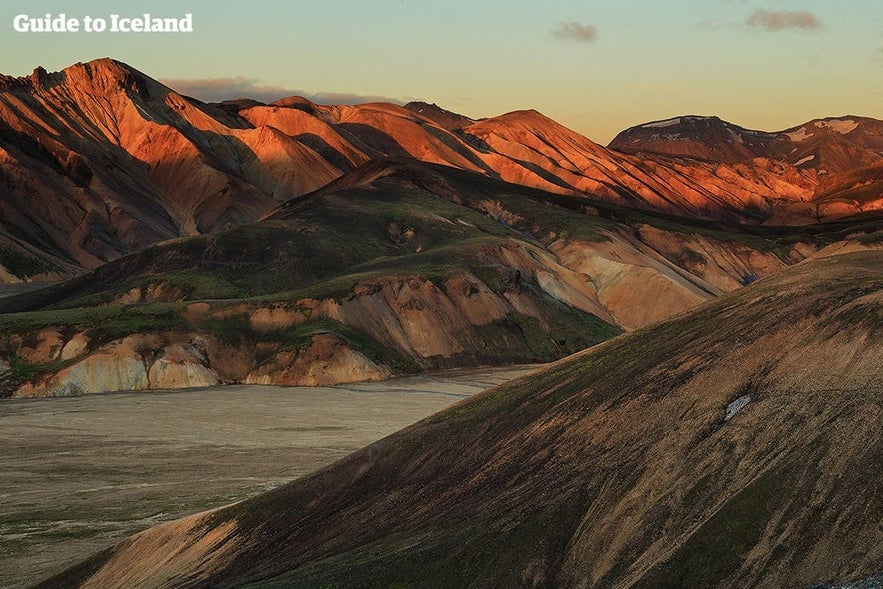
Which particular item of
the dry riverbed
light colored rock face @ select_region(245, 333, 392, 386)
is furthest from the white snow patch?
light colored rock face @ select_region(245, 333, 392, 386)

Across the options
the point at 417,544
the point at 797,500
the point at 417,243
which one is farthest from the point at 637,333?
the point at 417,243

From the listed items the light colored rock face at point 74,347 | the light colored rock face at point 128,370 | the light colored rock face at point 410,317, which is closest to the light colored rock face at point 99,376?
the light colored rock face at point 128,370

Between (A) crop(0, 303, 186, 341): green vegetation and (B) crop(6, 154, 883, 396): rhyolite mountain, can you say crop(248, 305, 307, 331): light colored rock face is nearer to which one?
(B) crop(6, 154, 883, 396): rhyolite mountain

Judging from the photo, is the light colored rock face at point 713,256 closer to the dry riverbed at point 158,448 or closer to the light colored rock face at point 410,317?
the light colored rock face at point 410,317

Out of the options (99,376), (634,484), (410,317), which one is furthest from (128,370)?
(634,484)

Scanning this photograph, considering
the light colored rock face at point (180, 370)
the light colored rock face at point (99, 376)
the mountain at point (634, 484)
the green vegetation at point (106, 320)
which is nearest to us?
the mountain at point (634, 484)

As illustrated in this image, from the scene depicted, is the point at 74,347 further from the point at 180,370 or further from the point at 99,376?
the point at 180,370

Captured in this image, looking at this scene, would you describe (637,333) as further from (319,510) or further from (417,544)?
(417,544)
